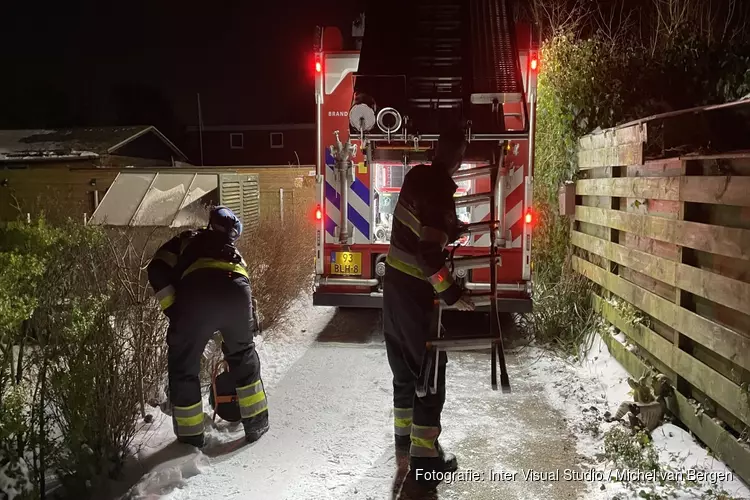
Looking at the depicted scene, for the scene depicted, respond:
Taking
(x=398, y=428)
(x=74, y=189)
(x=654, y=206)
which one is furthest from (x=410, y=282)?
(x=74, y=189)

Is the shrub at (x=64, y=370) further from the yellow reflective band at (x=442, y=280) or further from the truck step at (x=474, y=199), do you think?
the truck step at (x=474, y=199)

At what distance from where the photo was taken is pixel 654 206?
4.61 meters

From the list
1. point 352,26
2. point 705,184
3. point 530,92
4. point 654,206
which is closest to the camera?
point 705,184

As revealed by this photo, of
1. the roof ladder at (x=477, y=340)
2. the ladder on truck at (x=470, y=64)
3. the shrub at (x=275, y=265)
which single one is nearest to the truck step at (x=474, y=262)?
the roof ladder at (x=477, y=340)

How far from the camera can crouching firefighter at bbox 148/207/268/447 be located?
382cm

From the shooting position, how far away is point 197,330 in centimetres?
383

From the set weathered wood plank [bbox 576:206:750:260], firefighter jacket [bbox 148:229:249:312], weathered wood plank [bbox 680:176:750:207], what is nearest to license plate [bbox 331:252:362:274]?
weathered wood plank [bbox 576:206:750:260]

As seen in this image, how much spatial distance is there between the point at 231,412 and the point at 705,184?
3.37 m

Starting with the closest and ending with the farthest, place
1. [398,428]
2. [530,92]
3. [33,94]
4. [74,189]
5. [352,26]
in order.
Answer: [398,428], [530,92], [352,26], [74,189], [33,94]

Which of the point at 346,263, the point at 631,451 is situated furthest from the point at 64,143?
the point at 631,451

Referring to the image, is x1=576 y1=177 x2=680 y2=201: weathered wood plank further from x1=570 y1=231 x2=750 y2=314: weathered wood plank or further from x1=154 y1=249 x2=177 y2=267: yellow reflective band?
x1=154 y1=249 x2=177 y2=267: yellow reflective band

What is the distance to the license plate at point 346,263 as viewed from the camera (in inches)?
259

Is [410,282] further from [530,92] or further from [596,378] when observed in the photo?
[530,92]

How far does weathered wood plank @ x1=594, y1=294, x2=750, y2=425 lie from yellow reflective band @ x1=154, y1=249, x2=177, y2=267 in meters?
3.30
